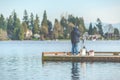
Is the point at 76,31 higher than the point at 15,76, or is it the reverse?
the point at 76,31

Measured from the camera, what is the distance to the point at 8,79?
26141 millimetres

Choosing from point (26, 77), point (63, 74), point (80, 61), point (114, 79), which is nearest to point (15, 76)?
point (26, 77)

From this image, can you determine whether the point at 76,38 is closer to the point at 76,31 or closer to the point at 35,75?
the point at 76,31

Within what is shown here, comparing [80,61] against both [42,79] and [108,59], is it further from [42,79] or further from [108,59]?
[42,79]

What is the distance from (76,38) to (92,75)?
1159cm

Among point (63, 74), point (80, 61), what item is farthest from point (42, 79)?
Answer: point (80, 61)

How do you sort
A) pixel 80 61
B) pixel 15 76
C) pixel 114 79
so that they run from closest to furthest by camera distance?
pixel 114 79 < pixel 15 76 < pixel 80 61

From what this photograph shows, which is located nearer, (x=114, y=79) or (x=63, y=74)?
(x=114, y=79)

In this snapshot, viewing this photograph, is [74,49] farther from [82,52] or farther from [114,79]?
[114,79]

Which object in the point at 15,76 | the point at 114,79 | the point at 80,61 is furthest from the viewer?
the point at 80,61

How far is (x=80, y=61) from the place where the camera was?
38219 millimetres

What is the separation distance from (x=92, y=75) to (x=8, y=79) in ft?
16.4

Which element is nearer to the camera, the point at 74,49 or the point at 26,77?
the point at 26,77

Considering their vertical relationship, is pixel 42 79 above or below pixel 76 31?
below
